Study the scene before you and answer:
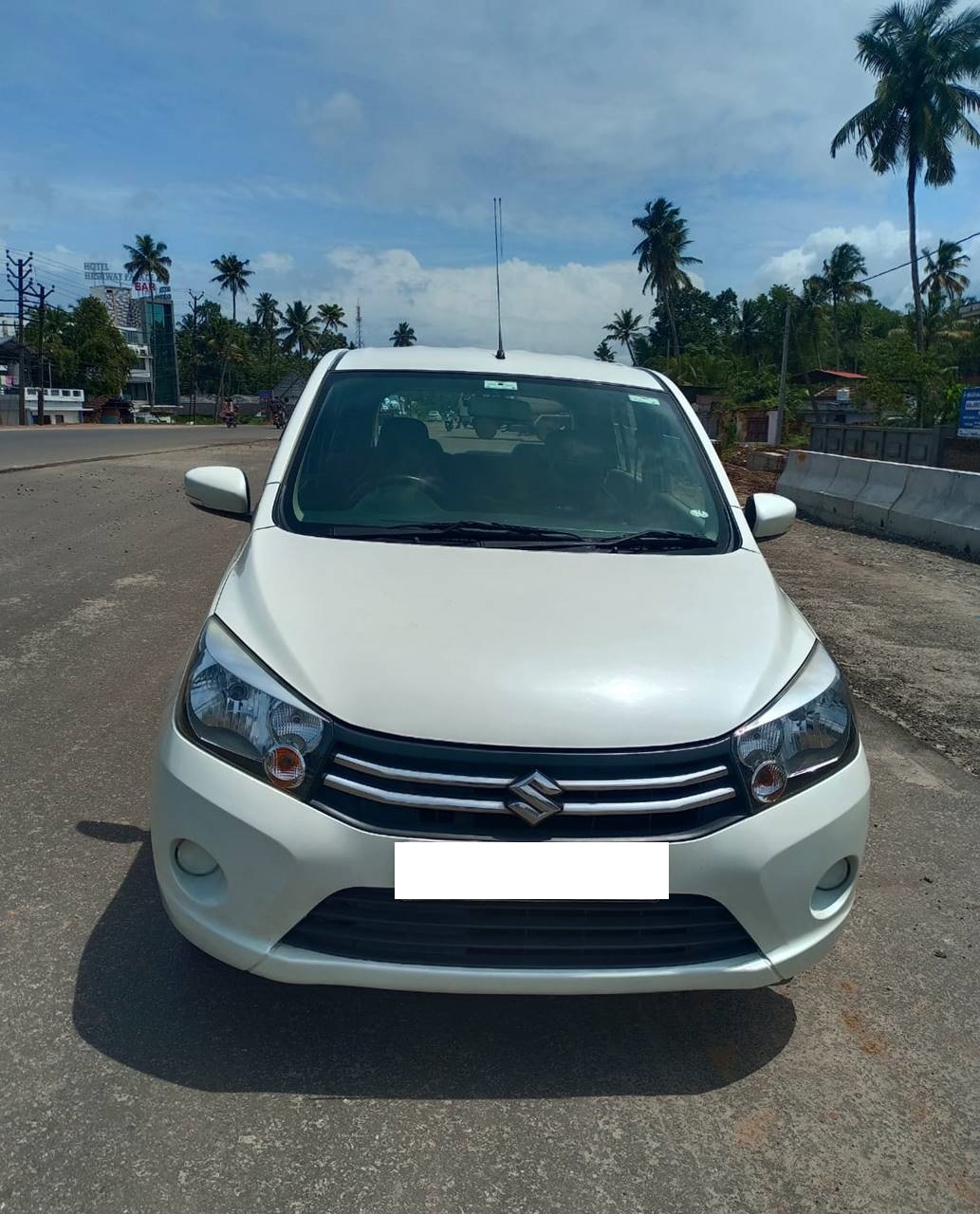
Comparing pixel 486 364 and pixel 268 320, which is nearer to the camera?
pixel 486 364

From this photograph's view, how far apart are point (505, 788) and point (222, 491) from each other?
1.98m

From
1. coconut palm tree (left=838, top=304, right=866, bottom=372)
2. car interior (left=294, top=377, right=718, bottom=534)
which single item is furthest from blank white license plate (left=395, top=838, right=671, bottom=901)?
coconut palm tree (left=838, top=304, right=866, bottom=372)

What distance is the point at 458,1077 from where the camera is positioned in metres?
2.45

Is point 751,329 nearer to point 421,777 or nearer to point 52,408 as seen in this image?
point 52,408

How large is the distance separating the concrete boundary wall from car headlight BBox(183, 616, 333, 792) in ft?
32.5

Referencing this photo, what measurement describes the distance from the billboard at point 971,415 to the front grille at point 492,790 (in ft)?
67.9

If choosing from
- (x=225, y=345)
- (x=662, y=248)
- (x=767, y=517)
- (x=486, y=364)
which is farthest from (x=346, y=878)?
(x=225, y=345)

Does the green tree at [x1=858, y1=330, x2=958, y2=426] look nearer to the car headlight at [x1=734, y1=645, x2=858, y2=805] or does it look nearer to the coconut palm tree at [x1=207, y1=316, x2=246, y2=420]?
the car headlight at [x1=734, y1=645, x2=858, y2=805]

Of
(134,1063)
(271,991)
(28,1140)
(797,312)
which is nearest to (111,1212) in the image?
(28,1140)

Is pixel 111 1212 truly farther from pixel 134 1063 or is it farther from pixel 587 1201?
pixel 587 1201

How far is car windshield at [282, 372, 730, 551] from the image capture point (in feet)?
11.0

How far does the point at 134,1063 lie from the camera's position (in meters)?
2.44

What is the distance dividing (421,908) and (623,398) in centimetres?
246

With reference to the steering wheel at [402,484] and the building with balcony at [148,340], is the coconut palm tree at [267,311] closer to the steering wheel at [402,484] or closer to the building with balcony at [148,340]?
the building with balcony at [148,340]
